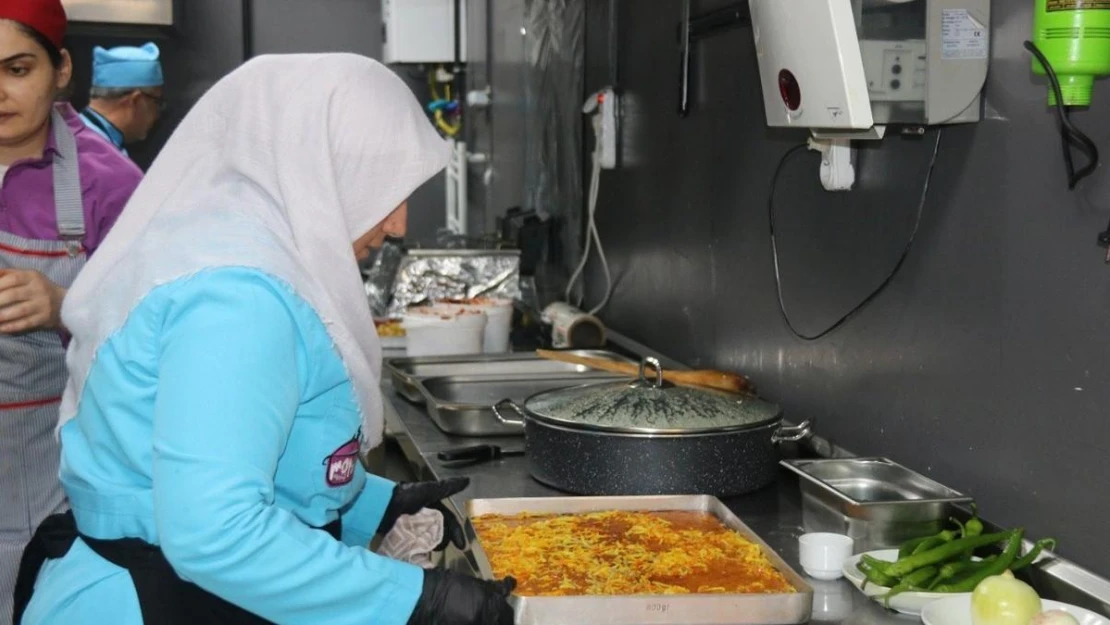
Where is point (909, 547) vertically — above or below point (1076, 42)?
below

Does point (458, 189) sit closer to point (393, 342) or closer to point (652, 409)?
point (393, 342)

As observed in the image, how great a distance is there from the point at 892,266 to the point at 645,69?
1.33m

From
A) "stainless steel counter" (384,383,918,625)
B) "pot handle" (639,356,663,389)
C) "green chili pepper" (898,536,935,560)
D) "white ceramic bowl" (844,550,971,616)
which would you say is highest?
"pot handle" (639,356,663,389)

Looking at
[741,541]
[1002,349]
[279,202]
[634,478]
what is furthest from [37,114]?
[1002,349]

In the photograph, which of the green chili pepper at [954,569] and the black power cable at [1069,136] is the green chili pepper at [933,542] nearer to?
the green chili pepper at [954,569]

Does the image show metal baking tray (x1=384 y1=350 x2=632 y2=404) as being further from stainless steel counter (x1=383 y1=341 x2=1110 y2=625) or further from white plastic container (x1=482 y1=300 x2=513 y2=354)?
white plastic container (x1=482 y1=300 x2=513 y2=354)

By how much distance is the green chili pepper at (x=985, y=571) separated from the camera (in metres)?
1.35

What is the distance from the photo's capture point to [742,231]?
2350mm

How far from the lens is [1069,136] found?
1368 mm

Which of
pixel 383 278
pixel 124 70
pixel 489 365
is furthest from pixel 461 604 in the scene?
pixel 124 70

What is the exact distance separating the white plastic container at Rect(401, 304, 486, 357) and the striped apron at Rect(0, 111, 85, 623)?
1.07 meters

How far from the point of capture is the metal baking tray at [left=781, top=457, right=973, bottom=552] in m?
1.53

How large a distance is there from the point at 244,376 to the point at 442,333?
1861 mm

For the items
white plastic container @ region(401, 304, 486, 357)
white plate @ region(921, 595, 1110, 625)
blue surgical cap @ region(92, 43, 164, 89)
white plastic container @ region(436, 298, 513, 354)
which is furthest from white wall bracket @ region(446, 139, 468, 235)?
white plate @ region(921, 595, 1110, 625)
